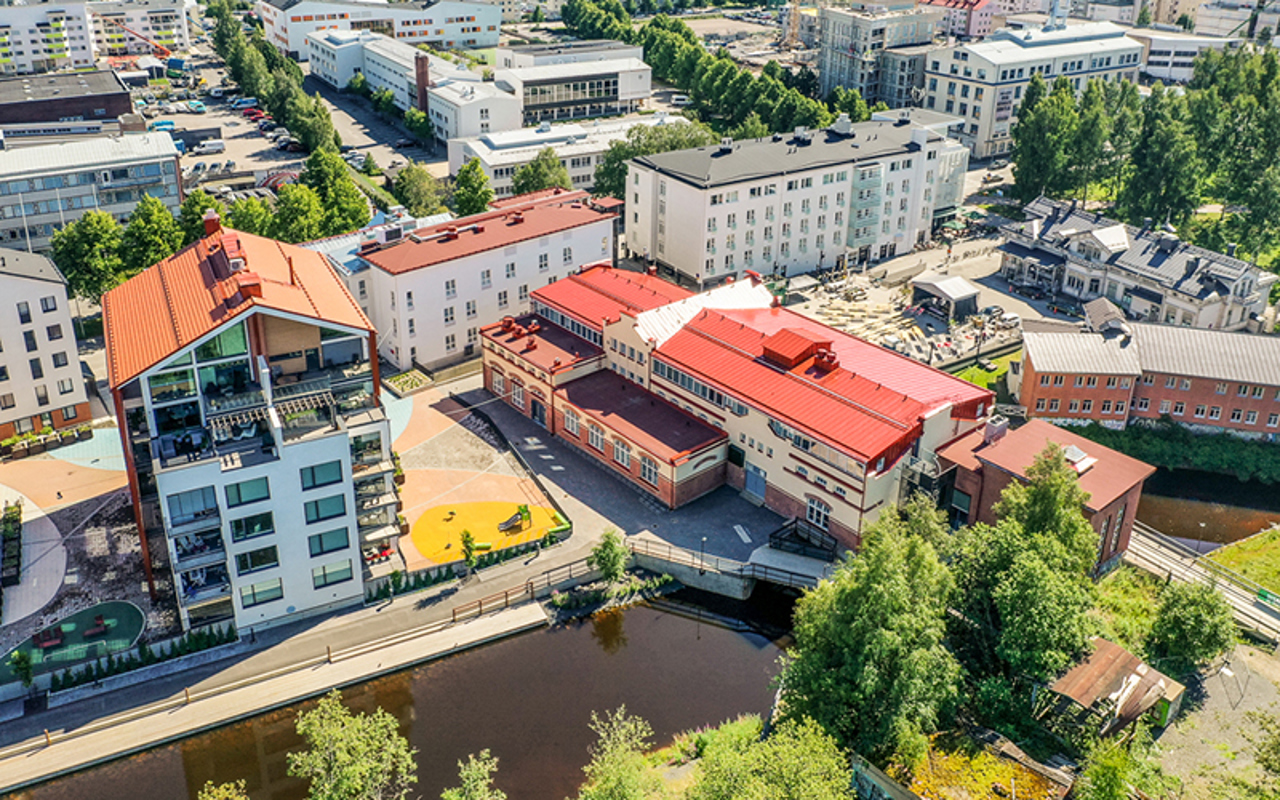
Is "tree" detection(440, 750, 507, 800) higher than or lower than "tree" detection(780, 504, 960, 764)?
lower

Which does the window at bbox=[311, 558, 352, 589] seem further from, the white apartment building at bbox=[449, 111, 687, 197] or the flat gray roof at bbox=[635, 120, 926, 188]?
the white apartment building at bbox=[449, 111, 687, 197]

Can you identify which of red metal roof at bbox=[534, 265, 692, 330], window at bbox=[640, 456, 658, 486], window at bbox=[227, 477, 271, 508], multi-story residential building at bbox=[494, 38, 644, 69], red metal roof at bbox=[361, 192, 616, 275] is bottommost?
window at bbox=[640, 456, 658, 486]

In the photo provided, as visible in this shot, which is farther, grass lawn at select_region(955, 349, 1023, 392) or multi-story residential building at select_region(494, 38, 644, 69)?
multi-story residential building at select_region(494, 38, 644, 69)

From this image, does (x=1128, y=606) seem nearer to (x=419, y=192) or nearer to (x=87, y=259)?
(x=419, y=192)

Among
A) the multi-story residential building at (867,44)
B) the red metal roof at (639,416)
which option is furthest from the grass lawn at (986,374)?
the multi-story residential building at (867,44)

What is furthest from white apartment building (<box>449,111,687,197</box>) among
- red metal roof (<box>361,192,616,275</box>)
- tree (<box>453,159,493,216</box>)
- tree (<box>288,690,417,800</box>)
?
tree (<box>288,690,417,800</box>)

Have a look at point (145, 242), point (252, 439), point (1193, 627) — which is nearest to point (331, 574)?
point (252, 439)

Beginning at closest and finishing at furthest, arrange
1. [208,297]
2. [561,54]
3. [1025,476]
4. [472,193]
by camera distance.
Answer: [208,297] < [1025,476] < [472,193] < [561,54]
